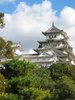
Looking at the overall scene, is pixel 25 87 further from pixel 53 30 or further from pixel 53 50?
pixel 53 30

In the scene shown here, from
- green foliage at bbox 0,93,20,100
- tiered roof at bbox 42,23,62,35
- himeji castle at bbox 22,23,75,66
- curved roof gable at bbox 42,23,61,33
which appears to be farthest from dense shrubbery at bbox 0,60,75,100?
curved roof gable at bbox 42,23,61,33

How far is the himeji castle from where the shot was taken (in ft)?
251

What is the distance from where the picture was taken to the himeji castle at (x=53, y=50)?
3014 inches

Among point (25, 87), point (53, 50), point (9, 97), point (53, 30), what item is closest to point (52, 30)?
point (53, 30)

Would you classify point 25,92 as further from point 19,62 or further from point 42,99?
point 19,62

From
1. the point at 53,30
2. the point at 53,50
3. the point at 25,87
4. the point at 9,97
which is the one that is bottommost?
the point at 9,97

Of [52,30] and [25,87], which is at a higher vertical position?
[52,30]

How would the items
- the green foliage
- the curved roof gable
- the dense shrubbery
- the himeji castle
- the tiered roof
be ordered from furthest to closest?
the curved roof gable < the tiered roof < the himeji castle < the dense shrubbery < the green foliage

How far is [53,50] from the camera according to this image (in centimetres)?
8206

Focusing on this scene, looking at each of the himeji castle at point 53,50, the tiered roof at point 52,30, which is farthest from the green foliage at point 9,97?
the tiered roof at point 52,30

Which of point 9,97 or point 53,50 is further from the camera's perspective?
point 53,50

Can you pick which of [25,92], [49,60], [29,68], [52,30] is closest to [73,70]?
[49,60]

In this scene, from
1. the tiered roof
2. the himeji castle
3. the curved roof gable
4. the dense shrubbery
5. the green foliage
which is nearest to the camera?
the green foliage

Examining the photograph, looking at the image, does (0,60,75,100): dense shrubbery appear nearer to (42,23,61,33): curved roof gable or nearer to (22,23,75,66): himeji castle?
(22,23,75,66): himeji castle
